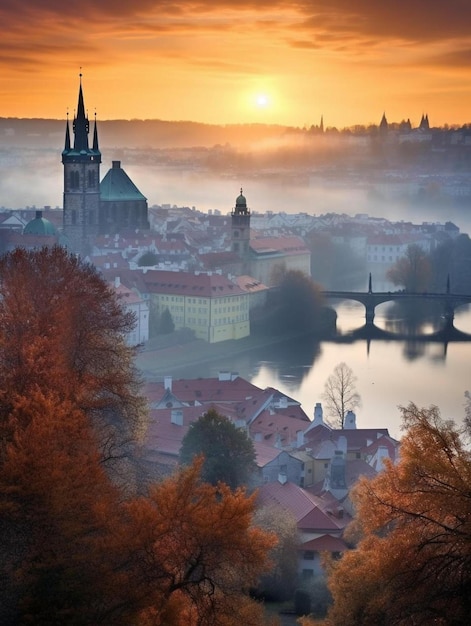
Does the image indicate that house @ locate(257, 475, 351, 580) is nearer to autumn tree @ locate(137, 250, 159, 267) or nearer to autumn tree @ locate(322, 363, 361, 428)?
autumn tree @ locate(322, 363, 361, 428)

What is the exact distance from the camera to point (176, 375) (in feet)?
58.9

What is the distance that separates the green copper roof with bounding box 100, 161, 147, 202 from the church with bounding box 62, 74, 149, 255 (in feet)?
0.07

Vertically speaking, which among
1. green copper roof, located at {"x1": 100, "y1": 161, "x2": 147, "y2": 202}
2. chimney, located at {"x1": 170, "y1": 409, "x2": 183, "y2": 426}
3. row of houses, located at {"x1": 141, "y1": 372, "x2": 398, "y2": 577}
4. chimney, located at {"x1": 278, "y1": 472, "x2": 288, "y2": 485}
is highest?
green copper roof, located at {"x1": 100, "y1": 161, "x2": 147, "y2": 202}

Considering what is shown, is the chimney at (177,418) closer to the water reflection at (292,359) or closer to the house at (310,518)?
the house at (310,518)

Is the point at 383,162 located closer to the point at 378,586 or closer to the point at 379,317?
the point at 379,317

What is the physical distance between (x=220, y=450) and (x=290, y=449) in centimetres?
173

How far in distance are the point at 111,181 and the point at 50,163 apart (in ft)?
78.8

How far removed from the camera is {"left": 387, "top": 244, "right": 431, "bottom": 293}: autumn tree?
2889 centimetres

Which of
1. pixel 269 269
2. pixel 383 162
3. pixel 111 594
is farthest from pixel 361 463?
pixel 383 162

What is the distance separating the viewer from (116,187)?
28750 mm

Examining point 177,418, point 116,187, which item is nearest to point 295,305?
point 116,187

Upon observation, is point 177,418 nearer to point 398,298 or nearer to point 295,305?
point 295,305

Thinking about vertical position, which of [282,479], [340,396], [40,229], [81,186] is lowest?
[340,396]

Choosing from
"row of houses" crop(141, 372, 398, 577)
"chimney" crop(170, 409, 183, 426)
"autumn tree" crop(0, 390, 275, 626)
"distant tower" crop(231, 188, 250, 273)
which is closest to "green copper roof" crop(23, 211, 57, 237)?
"distant tower" crop(231, 188, 250, 273)
